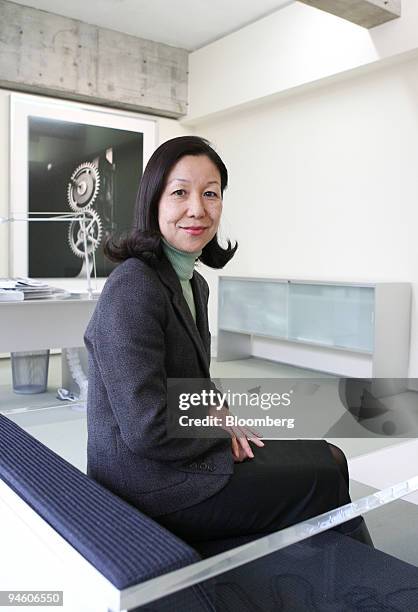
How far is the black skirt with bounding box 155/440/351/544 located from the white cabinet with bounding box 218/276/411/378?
335cm

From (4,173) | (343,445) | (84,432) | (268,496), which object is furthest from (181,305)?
(4,173)

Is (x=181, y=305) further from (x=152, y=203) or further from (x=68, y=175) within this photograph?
(x=68, y=175)

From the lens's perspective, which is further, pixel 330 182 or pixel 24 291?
pixel 330 182

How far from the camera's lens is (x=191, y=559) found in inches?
33.4

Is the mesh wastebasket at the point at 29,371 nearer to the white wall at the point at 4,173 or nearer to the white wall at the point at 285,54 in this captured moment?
the white wall at the point at 4,173

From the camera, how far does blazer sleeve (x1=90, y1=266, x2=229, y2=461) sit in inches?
47.4

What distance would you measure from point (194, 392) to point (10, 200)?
509 cm

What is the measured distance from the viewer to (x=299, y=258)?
5934mm

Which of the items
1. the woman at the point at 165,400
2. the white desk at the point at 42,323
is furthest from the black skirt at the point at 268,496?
the white desk at the point at 42,323


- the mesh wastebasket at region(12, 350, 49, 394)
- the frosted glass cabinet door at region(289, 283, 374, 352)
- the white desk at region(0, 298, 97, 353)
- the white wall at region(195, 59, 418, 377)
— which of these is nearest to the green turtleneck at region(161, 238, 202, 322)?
the white desk at region(0, 298, 97, 353)

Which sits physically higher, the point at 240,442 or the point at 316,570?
the point at 240,442

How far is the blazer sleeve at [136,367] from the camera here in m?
1.20

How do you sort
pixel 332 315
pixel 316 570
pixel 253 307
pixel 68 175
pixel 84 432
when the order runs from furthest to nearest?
pixel 68 175
pixel 253 307
pixel 332 315
pixel 84 432
pixel 316 570

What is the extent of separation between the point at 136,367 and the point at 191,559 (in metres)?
0.43
